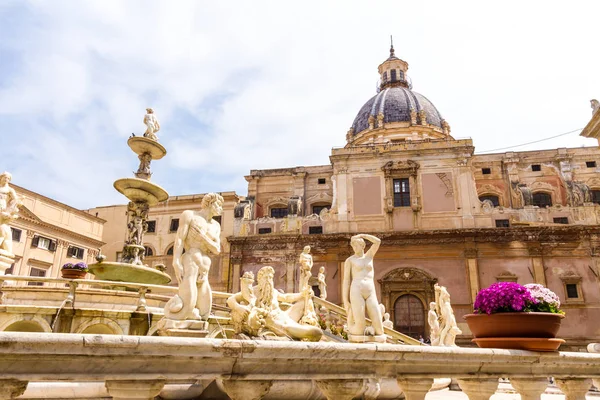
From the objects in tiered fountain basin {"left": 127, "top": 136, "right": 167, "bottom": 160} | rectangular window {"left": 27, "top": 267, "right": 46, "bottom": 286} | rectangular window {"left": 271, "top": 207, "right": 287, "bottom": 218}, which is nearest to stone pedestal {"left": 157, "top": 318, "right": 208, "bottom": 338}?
tiered fountain basin {"left": 127, "top": 136, "right": 167, "bottom": 160}

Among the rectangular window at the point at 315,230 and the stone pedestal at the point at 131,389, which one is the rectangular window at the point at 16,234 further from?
the stone pedestal at the point at 131,389

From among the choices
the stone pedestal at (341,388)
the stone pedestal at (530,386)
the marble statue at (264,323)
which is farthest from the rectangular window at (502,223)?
the stone pedestal at (341,388)

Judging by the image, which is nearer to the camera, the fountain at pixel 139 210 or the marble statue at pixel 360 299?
the marble statue at pixel 360 299

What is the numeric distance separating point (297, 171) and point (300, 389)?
101 ft

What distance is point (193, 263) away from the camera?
19.8 feet

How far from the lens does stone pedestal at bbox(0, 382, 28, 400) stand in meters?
2.51

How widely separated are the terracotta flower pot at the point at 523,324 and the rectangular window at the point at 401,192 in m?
25.5

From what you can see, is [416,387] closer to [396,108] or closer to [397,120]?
[397,120]

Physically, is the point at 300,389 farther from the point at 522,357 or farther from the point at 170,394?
the point at 522,357

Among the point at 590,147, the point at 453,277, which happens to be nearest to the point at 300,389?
the point at 453,277

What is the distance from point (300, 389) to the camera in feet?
14.1

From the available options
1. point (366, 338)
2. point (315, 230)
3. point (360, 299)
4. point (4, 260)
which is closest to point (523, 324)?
point (366, 338)

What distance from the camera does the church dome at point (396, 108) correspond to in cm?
4341

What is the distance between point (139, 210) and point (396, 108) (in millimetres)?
34552
